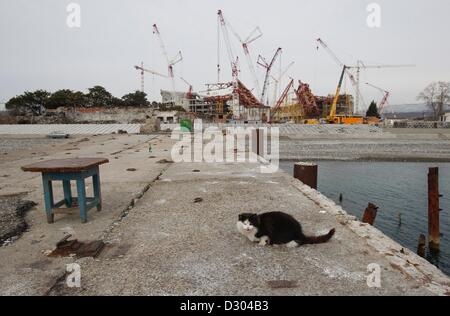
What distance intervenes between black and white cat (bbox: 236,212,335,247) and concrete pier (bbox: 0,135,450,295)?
0.10 meters

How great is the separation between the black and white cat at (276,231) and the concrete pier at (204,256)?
0.34ft

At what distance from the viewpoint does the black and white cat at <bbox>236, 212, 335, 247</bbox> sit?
3949mm

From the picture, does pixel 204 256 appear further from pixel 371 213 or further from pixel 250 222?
pixel 371 213

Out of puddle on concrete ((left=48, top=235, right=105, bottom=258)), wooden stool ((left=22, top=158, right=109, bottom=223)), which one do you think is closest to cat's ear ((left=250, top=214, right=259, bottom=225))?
puddle on concrete ((left=48, top=235, right=105, bottom=258))

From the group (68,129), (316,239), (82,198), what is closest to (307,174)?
(316,239)

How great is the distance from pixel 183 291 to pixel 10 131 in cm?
4672

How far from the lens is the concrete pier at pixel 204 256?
3.00 meters

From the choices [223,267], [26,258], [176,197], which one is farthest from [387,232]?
[26,258]

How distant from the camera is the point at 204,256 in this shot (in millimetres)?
3699

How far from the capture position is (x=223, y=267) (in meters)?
3.41

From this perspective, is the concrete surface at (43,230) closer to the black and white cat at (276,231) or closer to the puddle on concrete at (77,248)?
the puddle on concrete at (77,248)

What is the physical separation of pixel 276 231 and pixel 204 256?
980mm

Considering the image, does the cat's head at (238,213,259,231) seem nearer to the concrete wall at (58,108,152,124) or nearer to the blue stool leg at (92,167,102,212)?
the blue stool leg at (92,167,102,212)

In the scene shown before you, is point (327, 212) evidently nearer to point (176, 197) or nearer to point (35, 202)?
point (176, 197)
